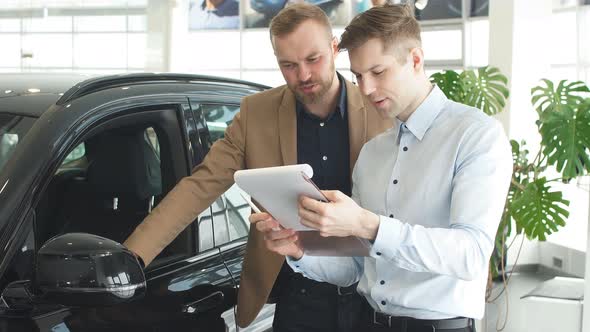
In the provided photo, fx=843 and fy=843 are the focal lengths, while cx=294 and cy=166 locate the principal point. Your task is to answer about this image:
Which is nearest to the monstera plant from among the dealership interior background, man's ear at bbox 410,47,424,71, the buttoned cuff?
the dealership interior background

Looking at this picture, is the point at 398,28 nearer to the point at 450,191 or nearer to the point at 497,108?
the point at 450,191

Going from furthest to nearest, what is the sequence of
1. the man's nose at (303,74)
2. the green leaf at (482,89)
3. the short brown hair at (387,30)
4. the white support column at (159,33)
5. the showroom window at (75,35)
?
1. the showroom window at (75,35)
2. the white support column at (159,33)
3. the green leaf at (482,89)
4. the man's nose at (303,74)
5. the short brown hair at (387,30)

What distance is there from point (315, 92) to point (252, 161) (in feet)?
0.90

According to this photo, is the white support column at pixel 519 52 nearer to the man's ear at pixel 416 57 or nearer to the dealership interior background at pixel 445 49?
the dealership interior background at pixel 445 49

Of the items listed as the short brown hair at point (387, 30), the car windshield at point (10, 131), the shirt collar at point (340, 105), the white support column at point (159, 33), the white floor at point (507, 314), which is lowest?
the white floor at point (507, 314)

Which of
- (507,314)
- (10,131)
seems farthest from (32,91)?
(507,314)

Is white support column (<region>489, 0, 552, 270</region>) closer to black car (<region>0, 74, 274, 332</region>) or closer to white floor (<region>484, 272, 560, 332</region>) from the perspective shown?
white floor (<region>484, 272, 560, 332</region>)

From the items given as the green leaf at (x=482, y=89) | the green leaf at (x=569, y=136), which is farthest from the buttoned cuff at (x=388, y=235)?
the green leaf at (x=482, y=89)

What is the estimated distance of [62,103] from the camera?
6.37 feet

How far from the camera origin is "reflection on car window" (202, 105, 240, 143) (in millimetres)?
2475

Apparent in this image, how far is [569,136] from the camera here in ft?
14.7

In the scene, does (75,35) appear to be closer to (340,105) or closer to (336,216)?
(340,105)

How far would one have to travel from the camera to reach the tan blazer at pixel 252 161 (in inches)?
85.9

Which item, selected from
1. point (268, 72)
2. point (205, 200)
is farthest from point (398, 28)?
point (268, 72)
